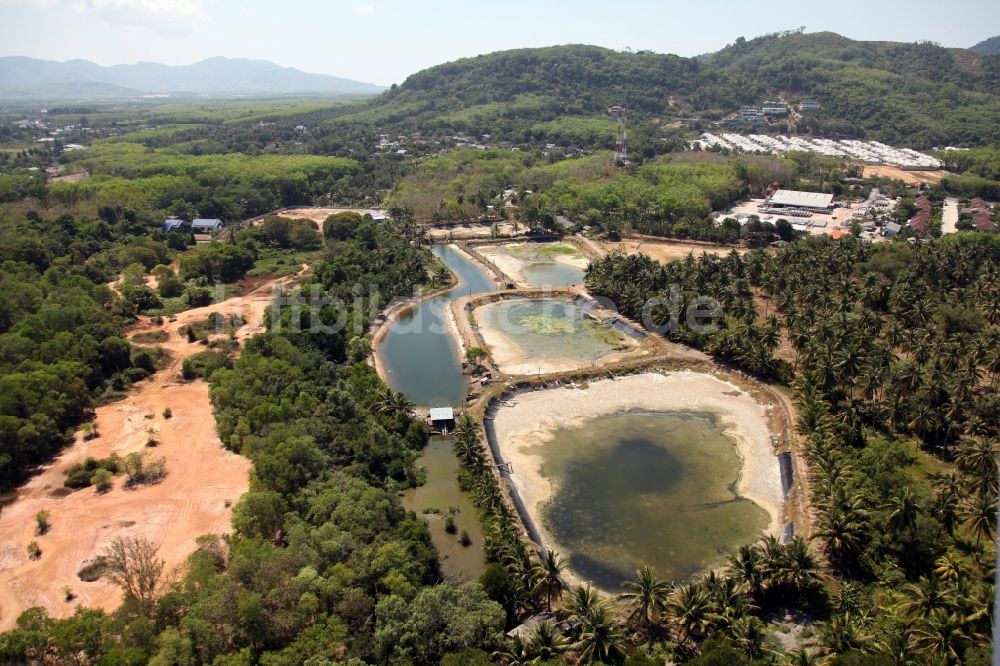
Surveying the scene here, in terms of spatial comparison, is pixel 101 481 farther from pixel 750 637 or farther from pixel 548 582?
pixel 750 637

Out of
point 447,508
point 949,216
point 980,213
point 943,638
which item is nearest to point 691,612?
point 943,638

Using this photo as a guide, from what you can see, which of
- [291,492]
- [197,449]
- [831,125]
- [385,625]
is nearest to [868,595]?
[385,625]

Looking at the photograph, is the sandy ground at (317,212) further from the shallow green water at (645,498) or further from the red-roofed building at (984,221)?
the red-roofed building at (984,221)

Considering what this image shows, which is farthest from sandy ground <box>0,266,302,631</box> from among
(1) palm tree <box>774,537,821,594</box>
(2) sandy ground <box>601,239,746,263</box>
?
(2) sandy ground <box>601,239,746,263</box>

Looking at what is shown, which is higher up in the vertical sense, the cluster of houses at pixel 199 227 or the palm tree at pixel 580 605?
the cluster of houses at pixel 199 227

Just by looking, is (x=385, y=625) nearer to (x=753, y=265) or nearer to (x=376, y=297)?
(x=376, y=297)

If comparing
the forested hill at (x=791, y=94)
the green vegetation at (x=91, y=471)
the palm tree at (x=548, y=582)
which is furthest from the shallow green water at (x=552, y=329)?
the forested hill at (x=791, y=94)

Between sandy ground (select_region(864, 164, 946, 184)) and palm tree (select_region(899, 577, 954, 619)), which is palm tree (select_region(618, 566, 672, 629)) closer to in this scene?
palm tree (select_region(899, 577, 954, 619))
